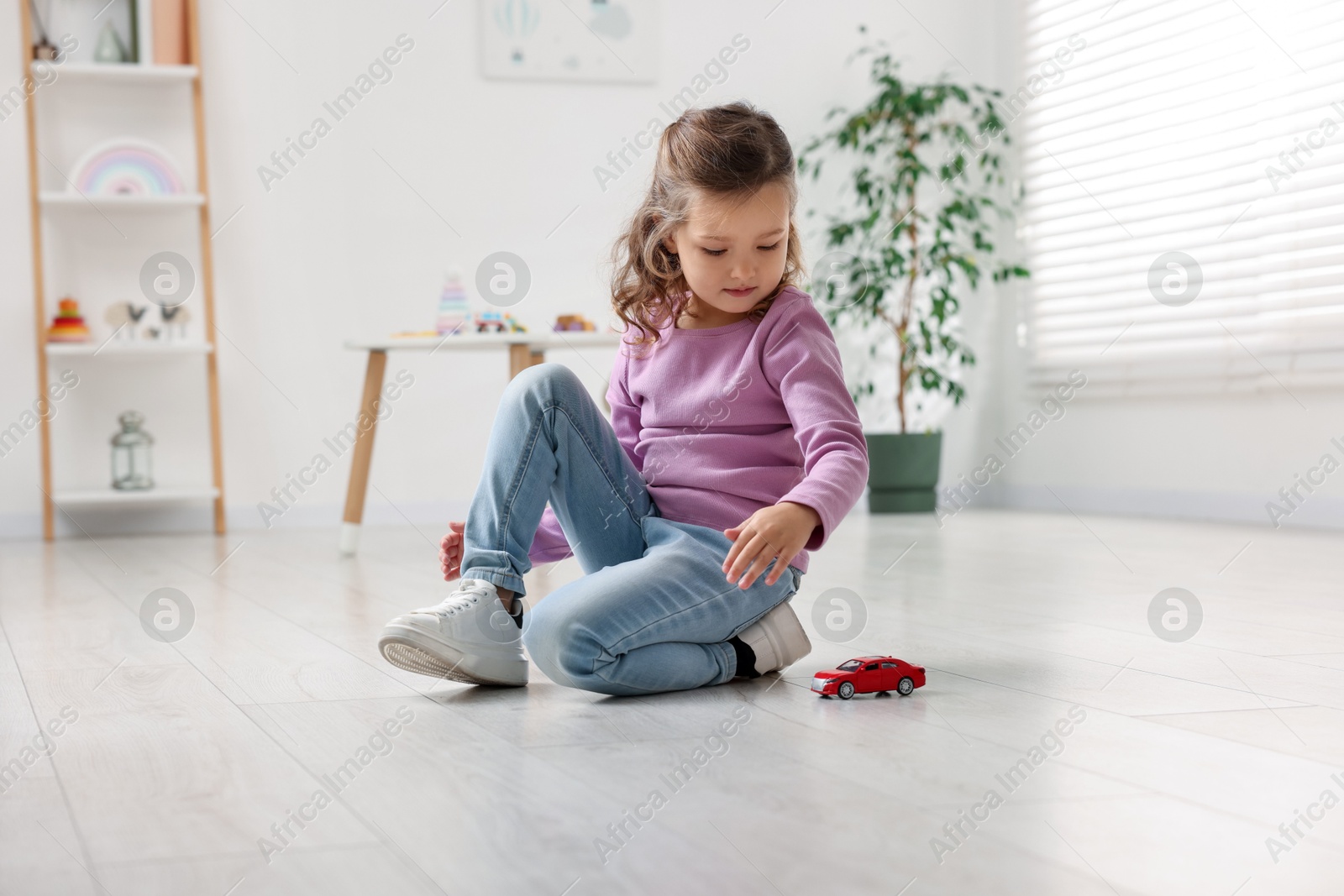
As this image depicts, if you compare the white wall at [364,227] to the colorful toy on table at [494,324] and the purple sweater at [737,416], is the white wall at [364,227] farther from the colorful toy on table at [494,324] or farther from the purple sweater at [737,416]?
the purple sweater at [737,416]

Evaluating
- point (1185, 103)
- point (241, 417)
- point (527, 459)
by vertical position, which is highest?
point (1185, 103)

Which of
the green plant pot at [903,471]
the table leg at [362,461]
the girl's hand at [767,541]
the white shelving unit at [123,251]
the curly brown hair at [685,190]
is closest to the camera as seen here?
the girl's hand at [767,541]

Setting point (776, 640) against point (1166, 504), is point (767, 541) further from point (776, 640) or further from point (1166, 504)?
point (1166, 504)

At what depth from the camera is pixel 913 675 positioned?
1222 millimetres

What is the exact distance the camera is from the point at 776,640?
4.30ft

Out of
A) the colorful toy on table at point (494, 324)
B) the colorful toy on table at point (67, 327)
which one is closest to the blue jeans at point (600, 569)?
the colorful toy on table at point (494, 324)

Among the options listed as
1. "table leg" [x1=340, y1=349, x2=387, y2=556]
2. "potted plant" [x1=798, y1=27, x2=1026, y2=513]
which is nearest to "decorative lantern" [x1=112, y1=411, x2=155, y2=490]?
"table leg" [x1=340, y1=349, x2=387, y2=556]

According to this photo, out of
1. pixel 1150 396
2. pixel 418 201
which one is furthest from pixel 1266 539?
pixel 418 201

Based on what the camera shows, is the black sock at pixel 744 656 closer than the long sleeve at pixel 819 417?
No

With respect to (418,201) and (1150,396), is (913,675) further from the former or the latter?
(418,201)

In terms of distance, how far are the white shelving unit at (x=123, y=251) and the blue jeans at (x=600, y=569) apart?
7.82 feet

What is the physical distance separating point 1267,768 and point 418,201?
10.5 ft

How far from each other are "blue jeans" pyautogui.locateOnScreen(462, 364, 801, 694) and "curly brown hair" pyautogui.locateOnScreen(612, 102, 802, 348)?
0.55 feet

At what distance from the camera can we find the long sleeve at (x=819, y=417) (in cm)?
112
